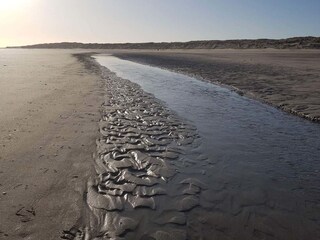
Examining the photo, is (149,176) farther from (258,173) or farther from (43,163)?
(258,173)

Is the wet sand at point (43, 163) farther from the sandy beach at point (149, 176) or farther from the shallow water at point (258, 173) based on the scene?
the shallow water at point (258, 173)

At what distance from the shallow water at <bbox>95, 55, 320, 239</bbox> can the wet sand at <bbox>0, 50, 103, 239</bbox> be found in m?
2.24

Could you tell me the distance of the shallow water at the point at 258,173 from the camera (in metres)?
5.20

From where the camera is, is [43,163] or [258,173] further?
[258,173]

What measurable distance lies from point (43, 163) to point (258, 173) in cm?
453

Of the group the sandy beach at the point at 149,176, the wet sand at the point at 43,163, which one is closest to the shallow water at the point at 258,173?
the sandy beach at the point at 149,176

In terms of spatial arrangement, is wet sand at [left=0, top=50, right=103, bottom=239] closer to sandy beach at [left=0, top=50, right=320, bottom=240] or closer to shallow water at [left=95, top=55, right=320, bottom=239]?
sandy beach at [left=0, top=50, right=320, bottom=240]

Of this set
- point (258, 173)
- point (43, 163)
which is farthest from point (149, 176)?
point (258, 173)

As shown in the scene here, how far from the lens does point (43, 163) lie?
22.7 feet

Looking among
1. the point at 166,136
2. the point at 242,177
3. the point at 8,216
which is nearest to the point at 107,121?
the point at 166,136

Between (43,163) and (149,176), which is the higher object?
(43,163)

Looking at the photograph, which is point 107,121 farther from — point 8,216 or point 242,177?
point 8,216

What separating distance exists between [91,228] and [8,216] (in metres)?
1.24

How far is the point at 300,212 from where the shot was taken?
564cm
